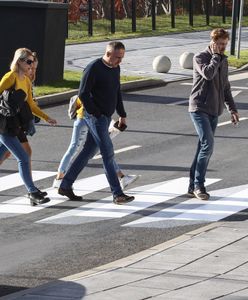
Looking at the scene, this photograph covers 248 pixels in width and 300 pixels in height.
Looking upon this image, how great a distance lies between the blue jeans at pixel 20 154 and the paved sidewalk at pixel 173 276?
8.54ft

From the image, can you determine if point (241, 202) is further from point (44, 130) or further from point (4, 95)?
point (44, 130)

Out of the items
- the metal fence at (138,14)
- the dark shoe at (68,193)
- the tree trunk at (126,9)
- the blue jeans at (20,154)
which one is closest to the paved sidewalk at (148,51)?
the metal fence at (138,14)

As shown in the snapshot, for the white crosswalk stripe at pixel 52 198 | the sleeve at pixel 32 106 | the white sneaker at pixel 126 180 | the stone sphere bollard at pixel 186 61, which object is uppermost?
the sleeve at pixel 32 106

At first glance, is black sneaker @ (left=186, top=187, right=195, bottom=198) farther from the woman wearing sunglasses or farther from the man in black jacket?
the woman wearing sunglasses

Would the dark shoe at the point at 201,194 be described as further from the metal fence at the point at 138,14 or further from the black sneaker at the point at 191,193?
the metal fence at the point at 138,14

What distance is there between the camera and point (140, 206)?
1393 centimetres

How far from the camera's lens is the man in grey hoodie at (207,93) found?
1388 centimetres

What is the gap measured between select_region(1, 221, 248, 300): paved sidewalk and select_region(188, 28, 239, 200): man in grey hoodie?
2385 millimetres

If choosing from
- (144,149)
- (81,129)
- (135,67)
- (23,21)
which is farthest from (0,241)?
(135,67)

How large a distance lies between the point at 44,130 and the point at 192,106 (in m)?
6.75

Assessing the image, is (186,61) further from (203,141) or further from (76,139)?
(203,141)

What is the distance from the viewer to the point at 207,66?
1388 centimetres

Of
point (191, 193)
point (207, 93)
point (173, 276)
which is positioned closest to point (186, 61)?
point (191, 193)

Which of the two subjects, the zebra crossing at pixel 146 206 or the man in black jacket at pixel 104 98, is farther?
the man in black jacket at pixel 104 98
